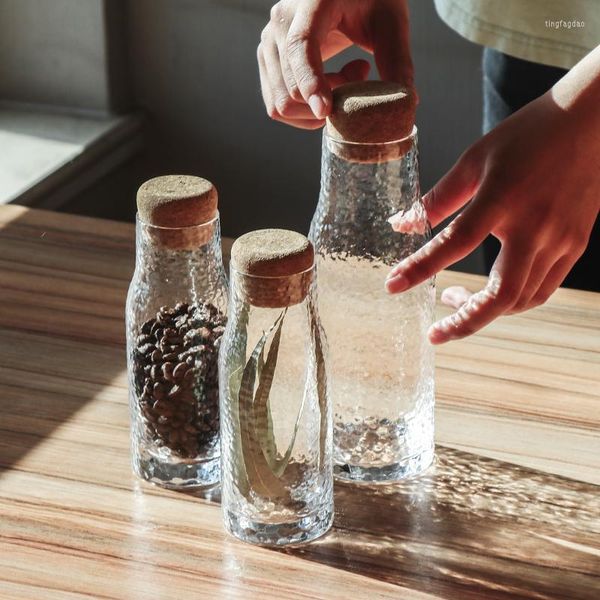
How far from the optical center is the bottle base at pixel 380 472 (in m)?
0.83

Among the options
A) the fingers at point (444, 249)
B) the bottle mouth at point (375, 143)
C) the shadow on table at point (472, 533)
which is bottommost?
the shadow on table at point (472, 533)

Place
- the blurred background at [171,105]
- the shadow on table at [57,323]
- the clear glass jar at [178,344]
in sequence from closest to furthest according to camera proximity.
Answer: the clear glass jar at [178,344] → the shadow on table at [57,323] → the blurred background at [171,105]

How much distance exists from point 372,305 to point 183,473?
7.3 inches

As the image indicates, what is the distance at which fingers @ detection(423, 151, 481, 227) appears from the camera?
2.52ft

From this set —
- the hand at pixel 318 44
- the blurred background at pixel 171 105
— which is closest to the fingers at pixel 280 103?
the hand at pixel 318 44

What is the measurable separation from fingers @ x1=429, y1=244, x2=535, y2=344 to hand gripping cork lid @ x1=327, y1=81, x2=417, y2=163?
0.10 metres

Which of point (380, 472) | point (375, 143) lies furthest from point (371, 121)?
point (380, 472)

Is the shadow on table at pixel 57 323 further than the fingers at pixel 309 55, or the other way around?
the shadow on table at pixel 57 323

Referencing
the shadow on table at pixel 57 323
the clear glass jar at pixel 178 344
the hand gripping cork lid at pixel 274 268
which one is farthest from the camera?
the shadow on table at pixel 57 323

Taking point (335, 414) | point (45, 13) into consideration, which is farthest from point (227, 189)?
point (335, 414)

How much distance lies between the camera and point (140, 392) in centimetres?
80

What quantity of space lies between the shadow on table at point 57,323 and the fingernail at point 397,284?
0.28 meters

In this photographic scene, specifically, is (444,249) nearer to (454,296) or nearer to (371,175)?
(371,175)

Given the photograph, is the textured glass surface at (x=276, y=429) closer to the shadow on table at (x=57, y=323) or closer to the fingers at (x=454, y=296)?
the shadow on table at (x=57, y=323)
